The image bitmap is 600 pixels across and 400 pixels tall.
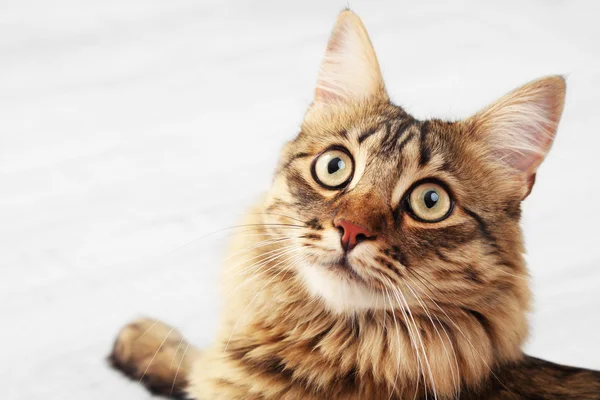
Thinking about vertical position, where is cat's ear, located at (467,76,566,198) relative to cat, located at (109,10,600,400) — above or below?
above

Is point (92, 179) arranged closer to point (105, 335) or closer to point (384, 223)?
point (105, 335)

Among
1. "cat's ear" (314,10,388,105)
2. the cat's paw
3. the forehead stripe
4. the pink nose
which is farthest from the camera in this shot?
the cat's paw

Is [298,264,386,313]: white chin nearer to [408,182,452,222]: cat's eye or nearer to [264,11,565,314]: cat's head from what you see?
[264,11,565,314]: cat's head

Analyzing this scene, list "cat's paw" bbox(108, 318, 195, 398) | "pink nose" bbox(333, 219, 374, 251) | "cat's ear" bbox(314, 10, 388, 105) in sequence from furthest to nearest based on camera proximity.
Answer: "cat's paw" bbox(108, 318, 195, 398), "cat's ear" bbox(314, 10, 388, 105), "pink nose" bbox(333, 219, 374, 251)

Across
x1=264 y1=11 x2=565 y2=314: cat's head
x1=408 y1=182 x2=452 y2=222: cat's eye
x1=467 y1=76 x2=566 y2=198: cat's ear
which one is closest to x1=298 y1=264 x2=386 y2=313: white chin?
x1=264 y1=11 x2=565 y2=314: cat's head

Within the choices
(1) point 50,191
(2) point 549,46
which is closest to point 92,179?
(1) point 50,191

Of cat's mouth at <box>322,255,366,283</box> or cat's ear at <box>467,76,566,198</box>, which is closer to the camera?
cat's mouth at <box>322,255,366,283</box>

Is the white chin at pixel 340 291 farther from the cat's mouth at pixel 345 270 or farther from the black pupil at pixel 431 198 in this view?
the black pupil at pixel 431 198
